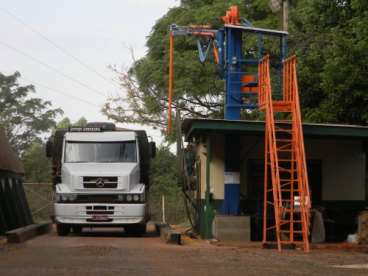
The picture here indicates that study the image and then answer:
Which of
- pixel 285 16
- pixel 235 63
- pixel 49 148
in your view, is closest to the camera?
pixel 235 63

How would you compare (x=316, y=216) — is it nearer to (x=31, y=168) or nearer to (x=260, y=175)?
(x=260, y=175)

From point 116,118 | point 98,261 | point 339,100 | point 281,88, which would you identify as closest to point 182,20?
point 116,118

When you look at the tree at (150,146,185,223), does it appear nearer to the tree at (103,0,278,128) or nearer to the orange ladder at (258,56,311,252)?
the tree at (103,0,278,128)

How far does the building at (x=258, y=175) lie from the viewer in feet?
74.9

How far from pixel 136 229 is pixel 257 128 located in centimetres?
570

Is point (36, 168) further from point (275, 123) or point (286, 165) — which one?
point (275, 123)

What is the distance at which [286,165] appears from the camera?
77.9 feet

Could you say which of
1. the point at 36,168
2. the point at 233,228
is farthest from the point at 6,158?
the point at 36,168

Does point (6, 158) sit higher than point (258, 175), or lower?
higher

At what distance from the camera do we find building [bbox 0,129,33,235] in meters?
26.5

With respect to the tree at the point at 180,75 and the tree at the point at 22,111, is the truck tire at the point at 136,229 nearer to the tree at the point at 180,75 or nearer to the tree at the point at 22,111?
the tree at the point at 180,75

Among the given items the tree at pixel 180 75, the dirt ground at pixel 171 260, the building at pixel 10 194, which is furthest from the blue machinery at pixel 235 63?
the tree at pixel 180 75

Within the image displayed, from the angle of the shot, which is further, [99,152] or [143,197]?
[99,152]

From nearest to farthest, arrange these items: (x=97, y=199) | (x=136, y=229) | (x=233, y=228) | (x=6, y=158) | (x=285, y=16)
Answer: (x=233, y=228), (x=97, y=199), (x=136, y=229), (x=6, y=158), (x=285, y=16)
